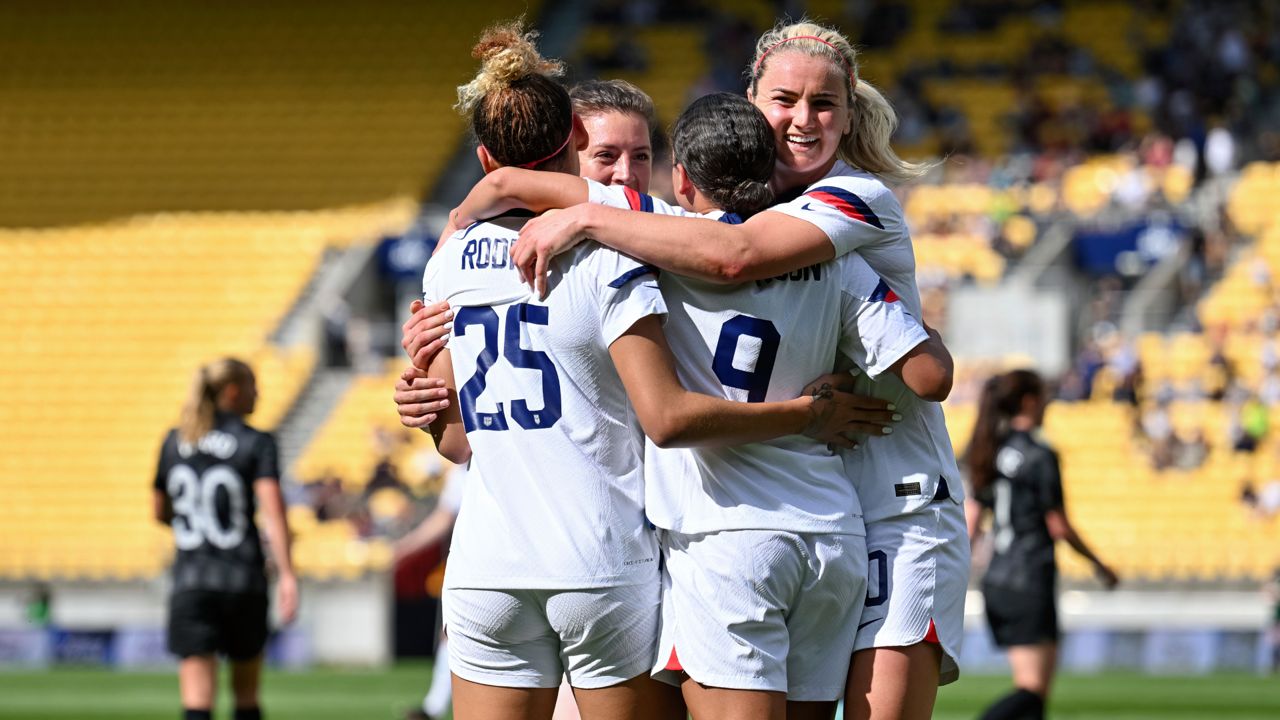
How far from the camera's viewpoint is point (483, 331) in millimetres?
3953

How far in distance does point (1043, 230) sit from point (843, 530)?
61.4 feet

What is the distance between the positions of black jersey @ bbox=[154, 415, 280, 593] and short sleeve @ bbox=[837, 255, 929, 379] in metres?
4.69

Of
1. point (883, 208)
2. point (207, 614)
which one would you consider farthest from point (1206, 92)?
point (883, 208)

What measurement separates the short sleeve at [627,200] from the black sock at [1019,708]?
500 centimetres

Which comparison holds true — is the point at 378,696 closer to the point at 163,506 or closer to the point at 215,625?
the point at 163,506

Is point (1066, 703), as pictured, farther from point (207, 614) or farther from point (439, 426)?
point (439, 426)

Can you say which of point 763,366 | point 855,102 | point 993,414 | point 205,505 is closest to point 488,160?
point 763,366

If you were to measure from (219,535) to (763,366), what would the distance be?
4.78 metres

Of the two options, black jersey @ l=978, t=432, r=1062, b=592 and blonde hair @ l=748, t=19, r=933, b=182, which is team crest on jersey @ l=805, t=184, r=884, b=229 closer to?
blonde hair @ l=748, t=19, r=933, b=182

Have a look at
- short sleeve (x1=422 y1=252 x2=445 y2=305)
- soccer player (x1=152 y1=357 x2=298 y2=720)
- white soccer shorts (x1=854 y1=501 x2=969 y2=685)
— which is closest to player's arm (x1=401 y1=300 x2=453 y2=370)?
short sleeve (x1=422 y1=252 x2=445 y2=305)

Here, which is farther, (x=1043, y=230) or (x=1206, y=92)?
(x=1206, y=92)

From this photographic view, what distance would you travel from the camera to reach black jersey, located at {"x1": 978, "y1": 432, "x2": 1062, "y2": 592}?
8773 mm

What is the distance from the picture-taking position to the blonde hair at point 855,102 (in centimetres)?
417

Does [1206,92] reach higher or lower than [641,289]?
higher
